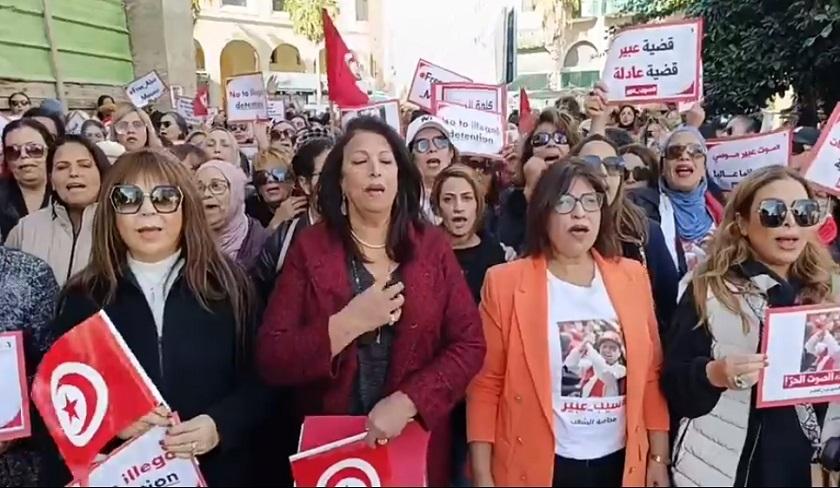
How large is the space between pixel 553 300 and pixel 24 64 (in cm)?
1053

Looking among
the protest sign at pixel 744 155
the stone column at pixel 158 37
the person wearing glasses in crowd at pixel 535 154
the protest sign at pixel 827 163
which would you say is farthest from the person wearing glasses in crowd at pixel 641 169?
the stone column at pixel 158 37

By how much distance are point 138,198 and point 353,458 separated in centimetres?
113

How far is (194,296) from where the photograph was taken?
8.84 ft

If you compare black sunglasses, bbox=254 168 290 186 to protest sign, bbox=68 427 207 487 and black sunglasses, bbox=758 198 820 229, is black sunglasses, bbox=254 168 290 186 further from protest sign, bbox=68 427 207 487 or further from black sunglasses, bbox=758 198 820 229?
black sunglasses, bbox=758 198 820 229

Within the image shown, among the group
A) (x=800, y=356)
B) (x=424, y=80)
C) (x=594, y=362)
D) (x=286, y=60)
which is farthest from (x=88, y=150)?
(x=286, y=60)

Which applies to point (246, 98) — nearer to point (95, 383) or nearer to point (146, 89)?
point (146, 89)

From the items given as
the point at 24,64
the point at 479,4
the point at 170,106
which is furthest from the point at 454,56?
the point at 24,64

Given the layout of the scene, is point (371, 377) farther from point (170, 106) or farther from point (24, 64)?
point (170, 106)

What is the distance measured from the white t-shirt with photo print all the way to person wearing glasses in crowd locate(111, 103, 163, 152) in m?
5.08

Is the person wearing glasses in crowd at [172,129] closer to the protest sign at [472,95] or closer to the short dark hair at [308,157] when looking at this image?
the protest sign at [472,95]

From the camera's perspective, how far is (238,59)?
39.5 metres

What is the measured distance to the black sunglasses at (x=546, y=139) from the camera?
5.14 m

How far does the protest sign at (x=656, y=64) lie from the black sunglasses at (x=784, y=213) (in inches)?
146

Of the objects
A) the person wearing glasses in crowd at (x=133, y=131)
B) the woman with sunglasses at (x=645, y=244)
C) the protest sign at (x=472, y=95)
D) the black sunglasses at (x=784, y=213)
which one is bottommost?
the woman with sunglasses at (x=645, y=244)
